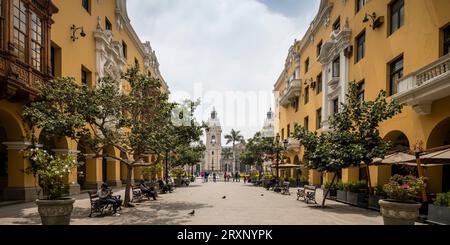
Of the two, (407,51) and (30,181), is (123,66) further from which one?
(407,51)

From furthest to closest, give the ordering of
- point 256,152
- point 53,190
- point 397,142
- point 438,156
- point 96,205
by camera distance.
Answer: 1. point 256,152
2. point 397,142
3. point 96,205
4. point 438,156
5. point 53,190

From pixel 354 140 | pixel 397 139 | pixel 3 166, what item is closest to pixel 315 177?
pixel 397 139

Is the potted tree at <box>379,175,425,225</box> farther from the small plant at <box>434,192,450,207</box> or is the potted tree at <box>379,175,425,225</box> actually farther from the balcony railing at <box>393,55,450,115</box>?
the balcony railing at <box>393,55,450,115</box>

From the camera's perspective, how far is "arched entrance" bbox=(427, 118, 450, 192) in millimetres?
14172

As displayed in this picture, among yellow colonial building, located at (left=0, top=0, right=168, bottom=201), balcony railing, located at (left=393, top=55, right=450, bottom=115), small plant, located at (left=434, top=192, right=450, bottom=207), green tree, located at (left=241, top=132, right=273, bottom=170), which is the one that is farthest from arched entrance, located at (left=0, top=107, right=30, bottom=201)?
green tree, located at (left=241, top=132, right=273, bottom=170)

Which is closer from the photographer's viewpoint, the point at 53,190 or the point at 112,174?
the point at 53,190

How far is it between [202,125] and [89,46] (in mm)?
12106

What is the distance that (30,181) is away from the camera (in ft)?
53.1

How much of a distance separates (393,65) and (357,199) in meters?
7.89

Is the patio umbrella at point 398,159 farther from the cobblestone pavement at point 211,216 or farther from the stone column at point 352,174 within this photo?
the stone column at point 352,174

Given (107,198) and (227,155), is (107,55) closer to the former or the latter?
(107,198)

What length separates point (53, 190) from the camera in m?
9.16

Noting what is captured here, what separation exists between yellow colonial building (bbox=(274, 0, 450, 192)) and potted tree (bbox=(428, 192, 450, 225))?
428 cm

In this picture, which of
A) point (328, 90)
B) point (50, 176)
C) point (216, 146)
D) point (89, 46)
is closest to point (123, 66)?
point (89, 46)
